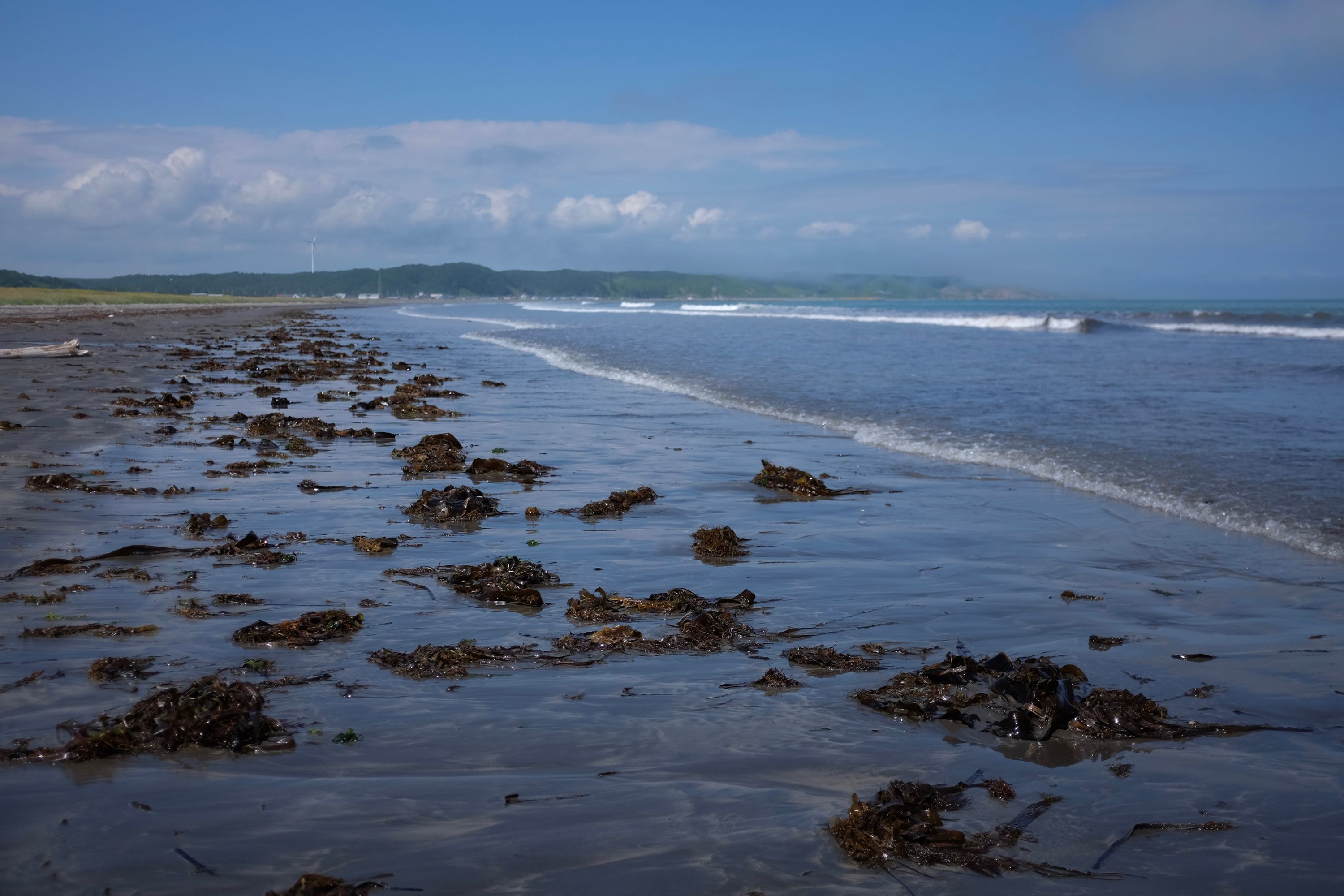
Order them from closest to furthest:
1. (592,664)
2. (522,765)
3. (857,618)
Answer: (522,765)
(592,664)
(857,618)

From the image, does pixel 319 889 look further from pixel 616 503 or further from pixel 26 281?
pixel 26 281

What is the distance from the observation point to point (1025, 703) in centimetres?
386

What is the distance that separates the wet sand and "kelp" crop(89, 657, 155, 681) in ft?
0.30

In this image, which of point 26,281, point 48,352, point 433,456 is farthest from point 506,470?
point 26,281

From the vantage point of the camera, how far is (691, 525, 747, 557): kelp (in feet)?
21.4

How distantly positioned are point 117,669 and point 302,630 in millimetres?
788

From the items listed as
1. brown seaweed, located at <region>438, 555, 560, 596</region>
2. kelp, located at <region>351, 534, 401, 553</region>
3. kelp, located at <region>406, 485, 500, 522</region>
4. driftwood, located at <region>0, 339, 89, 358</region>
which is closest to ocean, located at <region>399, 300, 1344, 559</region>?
brown seaweed, located at <region>438, 555, 560, 596</region>

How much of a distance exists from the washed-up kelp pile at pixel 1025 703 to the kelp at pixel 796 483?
4.46 meters

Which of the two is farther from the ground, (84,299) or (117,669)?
(84,299)

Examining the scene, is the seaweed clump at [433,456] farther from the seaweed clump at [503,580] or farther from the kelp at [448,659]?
the kelp at [448,659]

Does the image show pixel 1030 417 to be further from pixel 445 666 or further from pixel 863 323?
pixel 863 323

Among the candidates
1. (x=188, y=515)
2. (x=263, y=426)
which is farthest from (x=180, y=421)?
(x=188, y=515)

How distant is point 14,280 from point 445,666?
14363 centimetres

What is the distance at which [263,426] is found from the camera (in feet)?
38.4
